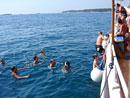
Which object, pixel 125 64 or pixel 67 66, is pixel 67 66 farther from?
pixel 125 64

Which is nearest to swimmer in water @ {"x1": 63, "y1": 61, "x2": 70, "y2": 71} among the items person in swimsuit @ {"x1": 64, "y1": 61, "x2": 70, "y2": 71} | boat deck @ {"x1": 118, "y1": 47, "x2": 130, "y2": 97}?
person in swimsuit @ {"x1": 64, "y1": 61, "x2": 70, "y2": 71}

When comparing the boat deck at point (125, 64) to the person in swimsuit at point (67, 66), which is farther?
the person in swimsuit at point (67, 66)

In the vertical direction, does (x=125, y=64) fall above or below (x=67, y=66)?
above

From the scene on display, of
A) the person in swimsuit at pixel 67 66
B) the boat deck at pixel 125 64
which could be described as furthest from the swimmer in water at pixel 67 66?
the boat deck at pixel 125 64

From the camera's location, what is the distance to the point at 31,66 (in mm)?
13430

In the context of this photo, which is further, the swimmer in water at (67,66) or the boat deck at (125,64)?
the swimmer in water at (67,66)

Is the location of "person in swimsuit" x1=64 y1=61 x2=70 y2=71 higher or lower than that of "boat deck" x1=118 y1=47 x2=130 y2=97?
lower

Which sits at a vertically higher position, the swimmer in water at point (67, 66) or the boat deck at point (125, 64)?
the boat deck at point (125, 64)

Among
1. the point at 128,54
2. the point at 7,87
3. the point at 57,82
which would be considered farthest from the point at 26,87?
the point at 128,54

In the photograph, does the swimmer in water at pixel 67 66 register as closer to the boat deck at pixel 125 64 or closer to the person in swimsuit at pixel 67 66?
the person in swimsuit at pixel 67 66

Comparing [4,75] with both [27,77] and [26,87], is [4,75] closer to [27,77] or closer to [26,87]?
[27,77]

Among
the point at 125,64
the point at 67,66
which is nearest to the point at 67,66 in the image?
the point at 67,66

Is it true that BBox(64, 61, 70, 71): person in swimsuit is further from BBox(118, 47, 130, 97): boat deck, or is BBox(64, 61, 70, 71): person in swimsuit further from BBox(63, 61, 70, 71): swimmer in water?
BBox(118, 47, 130, 97): boat deck

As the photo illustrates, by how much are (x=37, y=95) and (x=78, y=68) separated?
453 cm
